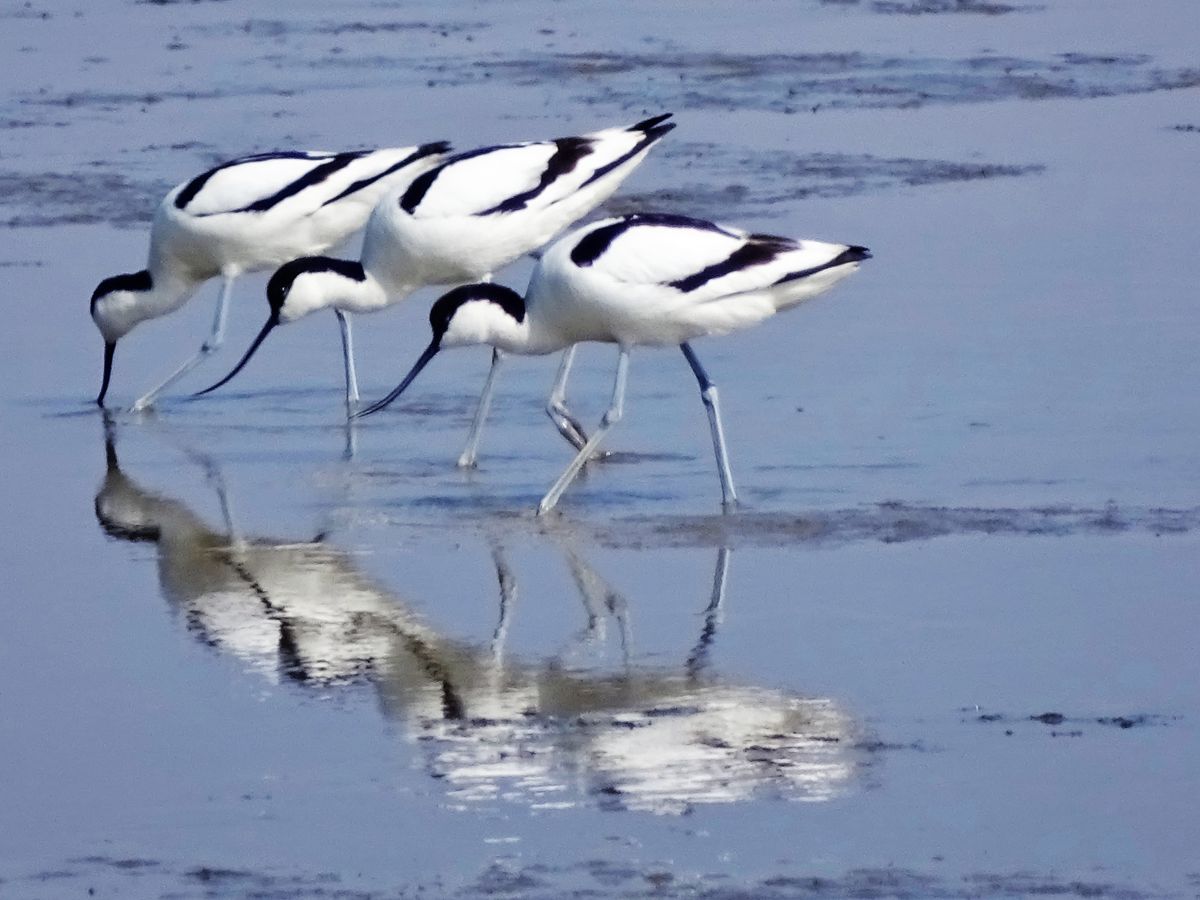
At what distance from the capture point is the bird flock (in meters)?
8.88

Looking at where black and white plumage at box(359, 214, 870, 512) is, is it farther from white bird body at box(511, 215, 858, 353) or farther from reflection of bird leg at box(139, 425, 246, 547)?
reflection of bird leg at box(139, 425, 246, 547)

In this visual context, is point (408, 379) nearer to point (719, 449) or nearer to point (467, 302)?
point (467, 302)

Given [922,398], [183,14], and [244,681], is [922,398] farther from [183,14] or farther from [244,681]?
[183,14]

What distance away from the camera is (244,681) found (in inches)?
283

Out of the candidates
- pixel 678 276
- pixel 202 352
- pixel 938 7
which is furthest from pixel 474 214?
pixel 938 7

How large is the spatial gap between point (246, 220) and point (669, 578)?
3.97 m

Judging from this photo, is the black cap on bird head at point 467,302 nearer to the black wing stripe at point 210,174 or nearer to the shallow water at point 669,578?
the shallow water at point 669,578

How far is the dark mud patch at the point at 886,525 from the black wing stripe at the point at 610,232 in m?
0.87

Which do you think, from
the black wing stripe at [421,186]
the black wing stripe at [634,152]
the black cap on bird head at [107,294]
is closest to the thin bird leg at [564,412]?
the black wing stripe at [634,152]

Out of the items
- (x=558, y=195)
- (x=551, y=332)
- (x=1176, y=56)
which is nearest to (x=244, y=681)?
(x=551, y=332)

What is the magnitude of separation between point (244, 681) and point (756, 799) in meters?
1.67

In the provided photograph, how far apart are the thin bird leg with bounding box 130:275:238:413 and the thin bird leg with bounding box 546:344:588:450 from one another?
1762mm

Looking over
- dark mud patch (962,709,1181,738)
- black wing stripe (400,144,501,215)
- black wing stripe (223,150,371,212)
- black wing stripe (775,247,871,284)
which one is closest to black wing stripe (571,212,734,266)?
black wing stripe (775,247,871,284)

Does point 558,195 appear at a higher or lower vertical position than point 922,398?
higher
